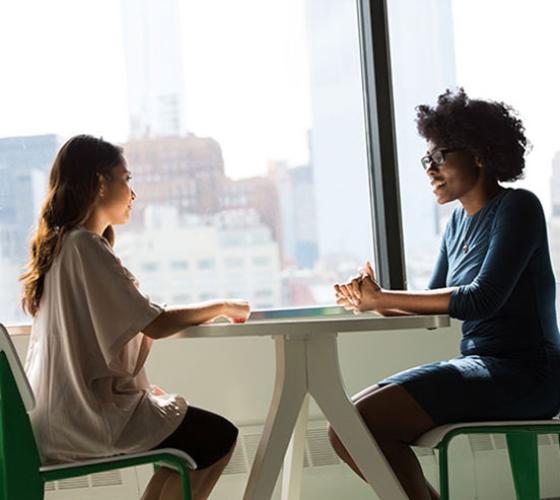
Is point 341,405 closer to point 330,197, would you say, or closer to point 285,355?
point 285,355

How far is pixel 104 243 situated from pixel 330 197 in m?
1.37

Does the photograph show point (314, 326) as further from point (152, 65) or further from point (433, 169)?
point (152, 65)

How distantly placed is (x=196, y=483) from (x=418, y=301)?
28.5 inches

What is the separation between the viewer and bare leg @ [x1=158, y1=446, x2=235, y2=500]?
230 cm

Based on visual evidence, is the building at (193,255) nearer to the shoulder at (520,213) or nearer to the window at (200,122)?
the window at (200,122)

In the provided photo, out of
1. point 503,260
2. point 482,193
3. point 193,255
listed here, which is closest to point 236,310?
point 503,260

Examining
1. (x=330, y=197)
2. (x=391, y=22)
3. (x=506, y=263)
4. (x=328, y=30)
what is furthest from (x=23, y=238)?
(x=506, y=263)

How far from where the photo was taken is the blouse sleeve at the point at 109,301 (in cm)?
225

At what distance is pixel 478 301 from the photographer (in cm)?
246

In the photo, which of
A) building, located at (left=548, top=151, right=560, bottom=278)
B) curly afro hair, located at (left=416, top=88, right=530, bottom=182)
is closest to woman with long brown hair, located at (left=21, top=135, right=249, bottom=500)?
curly afro hair, located at (left=416, top=88, right=530, bottom=182)

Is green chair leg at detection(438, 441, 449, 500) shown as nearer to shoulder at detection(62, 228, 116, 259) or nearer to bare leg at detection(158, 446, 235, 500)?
bare leg at detection(158, 446, 235, 500)

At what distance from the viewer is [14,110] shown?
11.1 feet

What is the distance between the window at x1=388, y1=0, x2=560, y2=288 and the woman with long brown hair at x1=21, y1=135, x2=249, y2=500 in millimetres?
1389

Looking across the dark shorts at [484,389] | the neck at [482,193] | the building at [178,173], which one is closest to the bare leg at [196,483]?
the dark shorts at [484,389]
